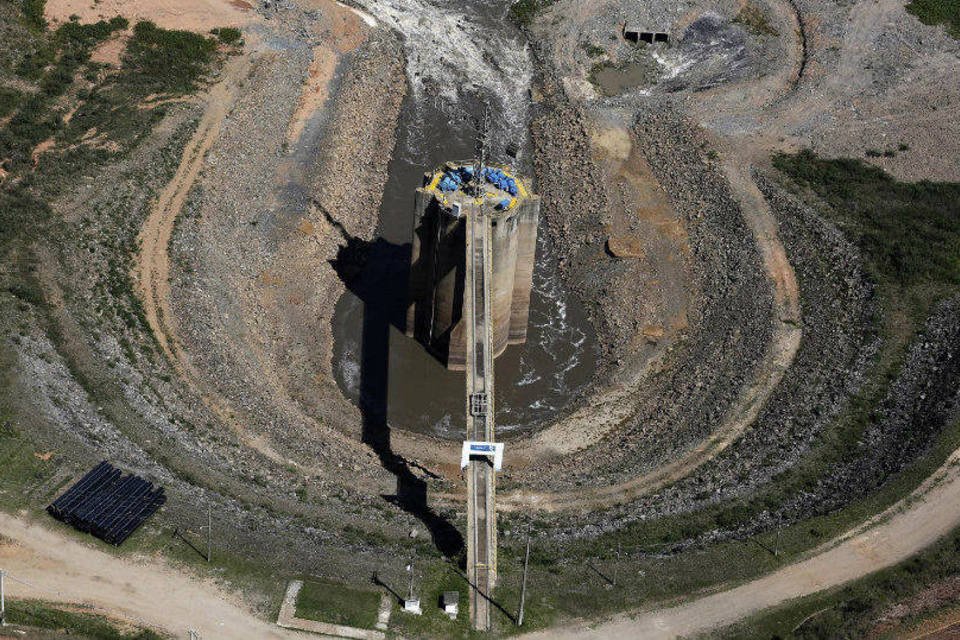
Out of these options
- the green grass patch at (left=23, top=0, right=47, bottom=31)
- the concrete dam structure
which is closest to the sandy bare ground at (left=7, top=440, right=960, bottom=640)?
the concrete dam structure

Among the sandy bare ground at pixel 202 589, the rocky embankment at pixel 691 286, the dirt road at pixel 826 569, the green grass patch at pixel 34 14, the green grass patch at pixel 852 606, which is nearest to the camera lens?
the sandy bare ground at pixel 202 589

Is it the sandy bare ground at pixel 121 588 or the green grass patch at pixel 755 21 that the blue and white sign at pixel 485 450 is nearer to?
the sandy bare ground at pixel 121 588

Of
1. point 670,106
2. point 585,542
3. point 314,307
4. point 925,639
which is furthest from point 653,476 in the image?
point 670,106

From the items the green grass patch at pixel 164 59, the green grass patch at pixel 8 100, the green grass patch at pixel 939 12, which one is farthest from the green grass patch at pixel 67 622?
the green grass patch at pixel 939 12

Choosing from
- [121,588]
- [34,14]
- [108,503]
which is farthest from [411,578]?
[34,14]

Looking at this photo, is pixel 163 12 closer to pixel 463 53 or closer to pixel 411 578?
pixel 463 53

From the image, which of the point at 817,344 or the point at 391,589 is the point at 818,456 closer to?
the point at 817,344

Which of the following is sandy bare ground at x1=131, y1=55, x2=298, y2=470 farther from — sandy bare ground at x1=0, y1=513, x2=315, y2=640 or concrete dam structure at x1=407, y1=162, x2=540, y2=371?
concrete dam structure at x1=407, y1=162, x2=540, y2=371
